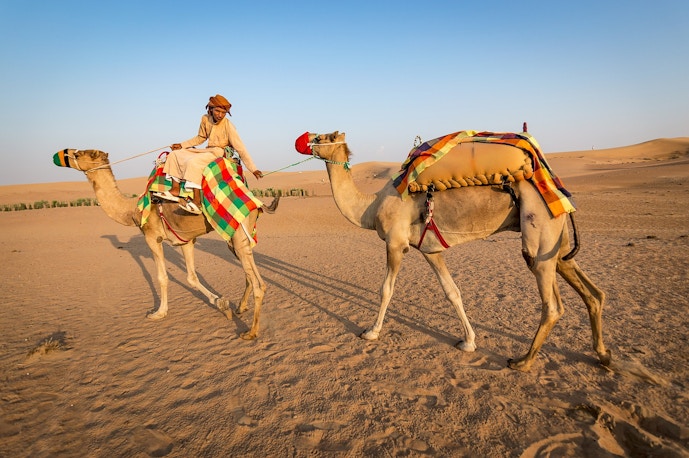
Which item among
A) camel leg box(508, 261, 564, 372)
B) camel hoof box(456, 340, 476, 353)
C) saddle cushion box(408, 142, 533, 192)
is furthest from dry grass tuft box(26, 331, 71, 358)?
camel leg box(508, 261, 564, 372)

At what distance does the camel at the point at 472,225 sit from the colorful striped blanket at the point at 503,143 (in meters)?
0.10

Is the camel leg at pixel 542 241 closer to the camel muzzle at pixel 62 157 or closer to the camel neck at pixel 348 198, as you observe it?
the camel neck at pixel 348 198

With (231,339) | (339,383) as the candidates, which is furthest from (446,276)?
(231,339)

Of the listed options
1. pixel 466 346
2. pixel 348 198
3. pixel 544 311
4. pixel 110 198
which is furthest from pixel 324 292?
pixel 544 311

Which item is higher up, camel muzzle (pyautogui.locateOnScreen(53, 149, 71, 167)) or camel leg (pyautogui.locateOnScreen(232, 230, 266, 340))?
camel muzzle (pyautogui.locateOnScreen(53, 149, 71, 167))

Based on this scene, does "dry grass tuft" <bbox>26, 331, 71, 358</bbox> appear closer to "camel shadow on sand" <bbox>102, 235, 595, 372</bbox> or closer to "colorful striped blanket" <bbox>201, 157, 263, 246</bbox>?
"camel shadow on sand" <bbox>102, 235, 595, 372</bbox>

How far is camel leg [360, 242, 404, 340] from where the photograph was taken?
15.3 ft

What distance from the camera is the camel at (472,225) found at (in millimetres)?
3822

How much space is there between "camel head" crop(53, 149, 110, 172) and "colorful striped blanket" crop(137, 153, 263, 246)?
1170mm

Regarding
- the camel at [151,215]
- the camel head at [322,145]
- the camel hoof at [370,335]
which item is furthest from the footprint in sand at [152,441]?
the camel head at [322,145]

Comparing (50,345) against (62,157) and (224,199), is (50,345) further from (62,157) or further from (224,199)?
(224,199)

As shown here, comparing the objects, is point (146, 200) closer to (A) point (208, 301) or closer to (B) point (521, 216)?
(A) point (208, 301)

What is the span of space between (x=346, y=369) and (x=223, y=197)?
282cm

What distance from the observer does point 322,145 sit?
4.80m
